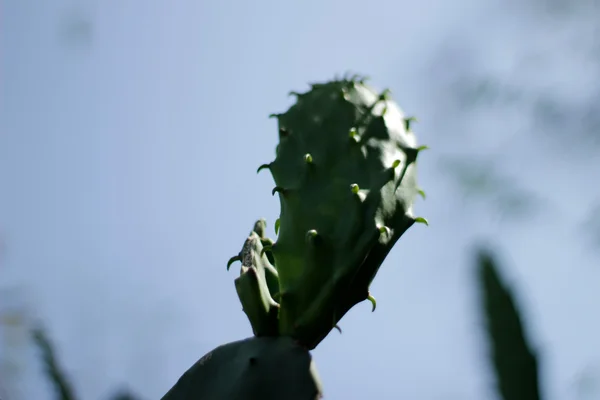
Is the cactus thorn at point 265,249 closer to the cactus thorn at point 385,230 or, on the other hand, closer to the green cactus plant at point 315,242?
the green cactus plant at point 315,242

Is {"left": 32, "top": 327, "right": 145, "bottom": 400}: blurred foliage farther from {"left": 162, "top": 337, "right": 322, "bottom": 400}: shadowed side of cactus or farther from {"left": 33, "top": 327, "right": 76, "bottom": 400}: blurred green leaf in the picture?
{"left": 162, "top": 337, "right": 322, "bottom": 400}: shadowed side of cactus

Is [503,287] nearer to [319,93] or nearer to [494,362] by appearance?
[494,362]

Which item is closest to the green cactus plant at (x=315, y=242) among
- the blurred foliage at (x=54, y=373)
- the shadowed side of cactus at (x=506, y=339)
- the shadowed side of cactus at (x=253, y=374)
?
the shadowed side of cactus at (x=253, y=374)

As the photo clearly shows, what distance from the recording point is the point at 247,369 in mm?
1096

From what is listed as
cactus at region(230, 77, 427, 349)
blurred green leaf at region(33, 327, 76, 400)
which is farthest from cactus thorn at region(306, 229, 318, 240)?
blurred green leaf at region(33, 327, 76, 400)

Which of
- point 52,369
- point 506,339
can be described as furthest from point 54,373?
point 506,339

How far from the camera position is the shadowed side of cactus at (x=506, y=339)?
76.7 inches

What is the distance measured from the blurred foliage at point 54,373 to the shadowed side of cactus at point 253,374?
0.60 ft

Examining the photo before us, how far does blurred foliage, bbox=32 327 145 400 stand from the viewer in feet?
4.14

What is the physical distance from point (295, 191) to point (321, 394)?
0.34 m

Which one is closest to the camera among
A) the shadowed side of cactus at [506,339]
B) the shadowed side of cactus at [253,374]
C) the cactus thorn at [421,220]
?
the shadowed side of cactus at [253,374]

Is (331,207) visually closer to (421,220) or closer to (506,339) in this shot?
(421,220)

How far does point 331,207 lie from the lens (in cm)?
119

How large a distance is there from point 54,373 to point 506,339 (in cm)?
121
